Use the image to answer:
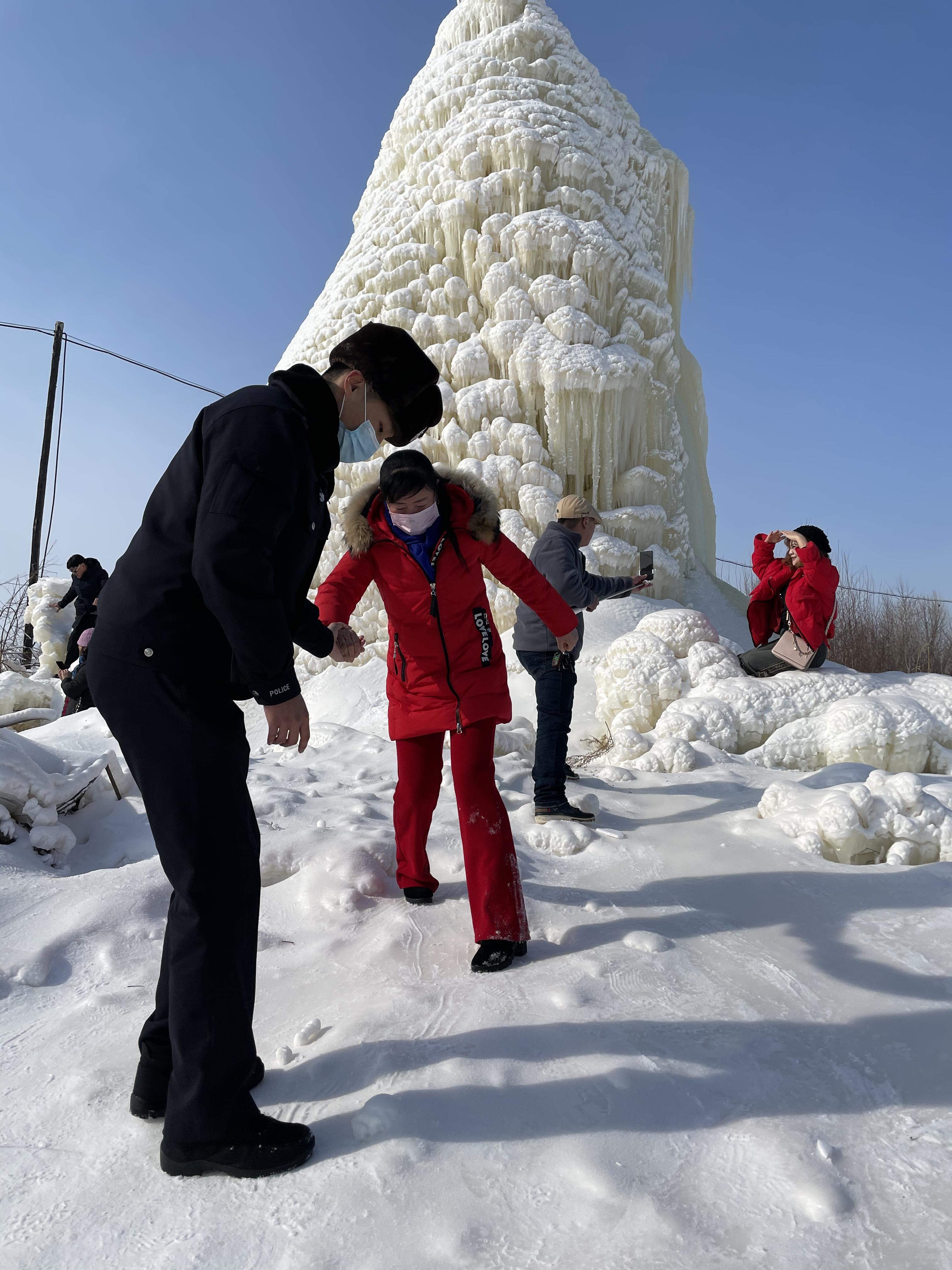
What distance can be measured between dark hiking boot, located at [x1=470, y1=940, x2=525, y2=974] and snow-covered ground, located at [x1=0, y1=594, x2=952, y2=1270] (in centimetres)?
4

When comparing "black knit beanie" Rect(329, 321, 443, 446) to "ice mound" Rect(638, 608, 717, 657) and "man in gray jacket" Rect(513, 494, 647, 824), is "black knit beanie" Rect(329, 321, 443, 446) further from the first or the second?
"ice mound" Rect(638, 608, 717, 657)

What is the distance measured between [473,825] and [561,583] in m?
1.61

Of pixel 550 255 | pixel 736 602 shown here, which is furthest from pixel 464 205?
pixel 736 602

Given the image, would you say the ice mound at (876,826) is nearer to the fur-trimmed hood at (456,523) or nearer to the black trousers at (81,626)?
the fur-trimmed hood at (456,523)

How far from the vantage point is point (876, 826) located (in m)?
3.36

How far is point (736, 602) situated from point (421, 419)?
852 cm

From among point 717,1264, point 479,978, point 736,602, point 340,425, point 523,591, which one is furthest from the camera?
point 736,602

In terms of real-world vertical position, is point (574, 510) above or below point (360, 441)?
above

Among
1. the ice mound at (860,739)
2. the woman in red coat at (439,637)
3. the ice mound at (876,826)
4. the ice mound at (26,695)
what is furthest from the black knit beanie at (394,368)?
the ice mound at (26,695)

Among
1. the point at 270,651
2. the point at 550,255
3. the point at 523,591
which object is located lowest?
the point at 270,651

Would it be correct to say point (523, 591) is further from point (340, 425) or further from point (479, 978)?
point (479, 978)

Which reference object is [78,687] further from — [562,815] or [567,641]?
[567,641]

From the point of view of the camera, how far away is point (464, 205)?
904 centimetres

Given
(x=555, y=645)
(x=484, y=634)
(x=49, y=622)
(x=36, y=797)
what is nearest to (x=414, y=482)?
(x=484, y=634)
